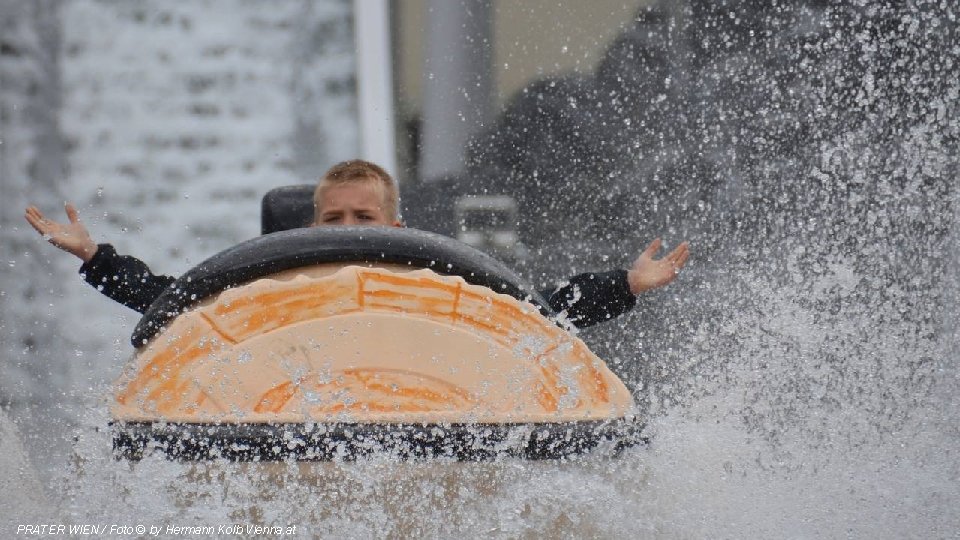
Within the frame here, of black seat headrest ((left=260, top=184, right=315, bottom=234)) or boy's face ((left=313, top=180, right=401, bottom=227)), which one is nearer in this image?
boy's face ((left=313, top=180, right=401, bottom=227))

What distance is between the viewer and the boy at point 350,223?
209 centimetres

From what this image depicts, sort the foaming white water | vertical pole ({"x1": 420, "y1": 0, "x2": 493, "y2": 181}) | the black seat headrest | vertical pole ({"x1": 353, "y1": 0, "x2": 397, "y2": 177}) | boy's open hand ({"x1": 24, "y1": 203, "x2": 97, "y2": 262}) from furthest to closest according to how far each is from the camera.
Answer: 1. vertical pole ({"x1": 353, "y1": 0, "x2": 397, "y2": 177})
2. vertical pole ({"x1": 420, "y1": 0, "x2": 493, "y2": 181})
3. the black seat headrest
4. boy's open hand ({"x1": 24, "y1": 203, "x2": 97, "y2": 262})
5. the foaming white water

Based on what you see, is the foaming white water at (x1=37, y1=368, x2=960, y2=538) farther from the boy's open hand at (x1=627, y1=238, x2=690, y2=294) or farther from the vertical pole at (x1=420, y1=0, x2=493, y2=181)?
the vertical pole at (x1=420, y1=0, x2=493, y2=181)

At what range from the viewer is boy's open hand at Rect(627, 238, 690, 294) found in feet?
6.90

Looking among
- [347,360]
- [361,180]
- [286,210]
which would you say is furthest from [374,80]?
[347,360]

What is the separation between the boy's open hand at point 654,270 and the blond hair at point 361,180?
440mm

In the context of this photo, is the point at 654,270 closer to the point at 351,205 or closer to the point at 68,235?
the point at 351,205

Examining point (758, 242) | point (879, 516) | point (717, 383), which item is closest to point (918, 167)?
point (758, 242)

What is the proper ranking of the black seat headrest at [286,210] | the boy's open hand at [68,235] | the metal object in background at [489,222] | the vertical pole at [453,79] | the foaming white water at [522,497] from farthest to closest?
the vertical pole at [453,79]
the metal object in background at [489,222]
the black seat headrest at [286,210]
the boy's open hand at [68,235]
the foaming white water at [522,497]

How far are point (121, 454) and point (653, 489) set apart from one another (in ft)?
2.21

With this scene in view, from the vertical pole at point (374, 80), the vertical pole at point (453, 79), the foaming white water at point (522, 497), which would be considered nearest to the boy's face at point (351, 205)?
the foaming white water at point (522, 497)

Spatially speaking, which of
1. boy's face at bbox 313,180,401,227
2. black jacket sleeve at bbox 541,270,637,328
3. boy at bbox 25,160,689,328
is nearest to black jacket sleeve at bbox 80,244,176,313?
boy at bbox 25,160,689,328

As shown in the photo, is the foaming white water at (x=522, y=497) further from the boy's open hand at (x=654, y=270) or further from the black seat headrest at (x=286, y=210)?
the black seat headrest at (x=286, y=210)

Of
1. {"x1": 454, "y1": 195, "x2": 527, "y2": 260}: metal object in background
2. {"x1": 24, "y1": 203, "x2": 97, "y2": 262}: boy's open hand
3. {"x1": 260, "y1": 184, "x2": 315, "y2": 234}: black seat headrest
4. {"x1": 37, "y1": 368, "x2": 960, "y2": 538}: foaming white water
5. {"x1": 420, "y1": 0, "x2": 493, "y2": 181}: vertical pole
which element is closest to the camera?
{"x1": 37, "y1": 368, "x2": 960, "y2": 538}: foaming white water
